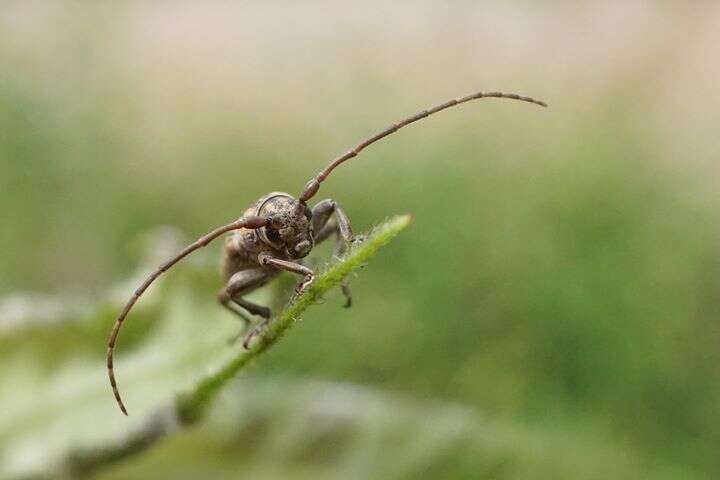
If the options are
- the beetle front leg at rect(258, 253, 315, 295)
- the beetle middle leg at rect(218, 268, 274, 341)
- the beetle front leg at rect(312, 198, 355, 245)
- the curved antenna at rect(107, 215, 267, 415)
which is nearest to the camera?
the curved antenna at rect(107, 215, 267, 415)

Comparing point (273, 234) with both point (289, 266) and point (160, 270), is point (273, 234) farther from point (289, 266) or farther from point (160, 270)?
point (160, 270)

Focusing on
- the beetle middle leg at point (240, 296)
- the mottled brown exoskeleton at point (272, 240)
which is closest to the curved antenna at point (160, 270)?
the mottled brown exoskeleton at point (272, 240)

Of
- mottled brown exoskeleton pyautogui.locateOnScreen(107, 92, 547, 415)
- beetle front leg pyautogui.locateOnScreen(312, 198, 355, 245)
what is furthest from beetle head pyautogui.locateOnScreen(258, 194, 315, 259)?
beetle front leg pyautogui.locateOnScreen(312, 198, 355, 245)

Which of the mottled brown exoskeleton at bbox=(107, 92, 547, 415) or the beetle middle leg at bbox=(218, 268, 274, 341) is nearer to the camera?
the mottled brown exoskeleton at bbox=(107, 92, 547, 415)

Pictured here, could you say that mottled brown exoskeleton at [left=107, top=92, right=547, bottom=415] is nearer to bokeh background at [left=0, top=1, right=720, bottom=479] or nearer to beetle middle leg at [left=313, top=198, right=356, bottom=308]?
beetle middle leg at [left=313, top=198, right=356, bottom=308]

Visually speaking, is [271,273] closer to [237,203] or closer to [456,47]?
[237,203]
